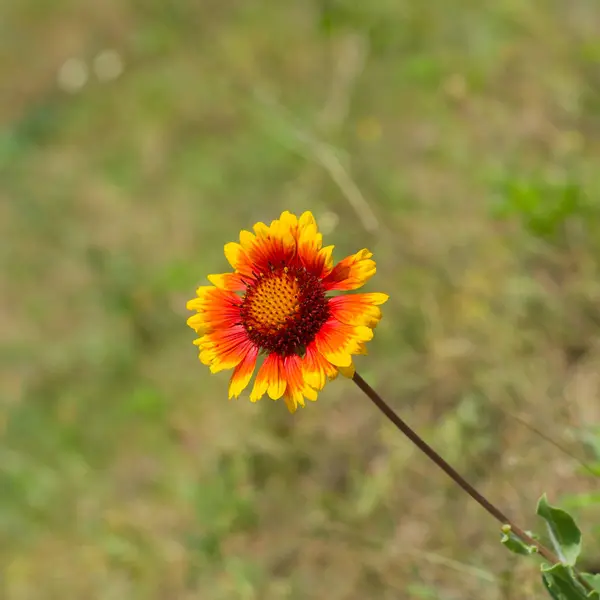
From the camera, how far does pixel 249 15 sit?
176 inches

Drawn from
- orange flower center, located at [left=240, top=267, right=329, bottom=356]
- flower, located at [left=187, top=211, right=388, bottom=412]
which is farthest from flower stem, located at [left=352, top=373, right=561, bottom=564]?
orange flower center, located at [left=240, top=267, right=329, bottom=356]

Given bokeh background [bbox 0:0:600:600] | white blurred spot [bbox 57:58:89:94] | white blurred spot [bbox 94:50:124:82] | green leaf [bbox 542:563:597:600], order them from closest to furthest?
1. green leaf [bbox 542:563:597:600]
2. bokeh background [bbox 0:0:600:600]
3. white blurred spot [bbox 94:50:124:82]
4. white blurred spot [bbox 57:58:89:94]

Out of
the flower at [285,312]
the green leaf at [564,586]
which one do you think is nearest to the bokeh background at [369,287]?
the green leaf at [564,586]

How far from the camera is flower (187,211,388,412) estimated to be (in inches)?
50.6

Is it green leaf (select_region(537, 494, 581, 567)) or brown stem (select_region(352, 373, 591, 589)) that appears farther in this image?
green leaf (select_region(537, 494, 581, 567))

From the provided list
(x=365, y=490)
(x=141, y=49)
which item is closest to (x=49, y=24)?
(x=141, y=49)

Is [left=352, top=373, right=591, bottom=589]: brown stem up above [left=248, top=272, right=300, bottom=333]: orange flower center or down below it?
below

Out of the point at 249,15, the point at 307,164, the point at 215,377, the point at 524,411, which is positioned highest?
the point at 249,15

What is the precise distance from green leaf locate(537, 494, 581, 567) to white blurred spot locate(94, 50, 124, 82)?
4241mm

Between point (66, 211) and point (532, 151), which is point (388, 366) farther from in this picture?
point (66, 211)

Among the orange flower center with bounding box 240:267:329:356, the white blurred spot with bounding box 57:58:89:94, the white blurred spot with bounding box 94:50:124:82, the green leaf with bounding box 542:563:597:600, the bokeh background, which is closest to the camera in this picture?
the green leaf with bounding box 542:563:597:600

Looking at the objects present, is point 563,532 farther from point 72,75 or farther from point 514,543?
point 72,75

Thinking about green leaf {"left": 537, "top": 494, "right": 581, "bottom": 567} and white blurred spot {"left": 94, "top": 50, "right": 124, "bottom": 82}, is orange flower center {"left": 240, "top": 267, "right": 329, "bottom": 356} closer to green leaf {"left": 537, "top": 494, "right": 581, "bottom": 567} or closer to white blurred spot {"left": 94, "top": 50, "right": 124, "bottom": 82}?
green leaf {"left": 537, "top": 494, "right": 581, "bottom": 567}

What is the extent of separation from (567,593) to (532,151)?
1890mm
